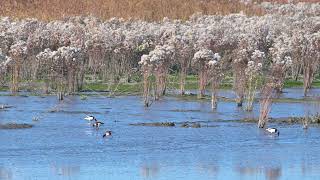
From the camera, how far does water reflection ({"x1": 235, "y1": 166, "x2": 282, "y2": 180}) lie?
21.4 metres

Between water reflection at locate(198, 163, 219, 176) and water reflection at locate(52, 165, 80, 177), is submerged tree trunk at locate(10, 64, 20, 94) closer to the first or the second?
water reflection at locate(52, 165, 80, 177)

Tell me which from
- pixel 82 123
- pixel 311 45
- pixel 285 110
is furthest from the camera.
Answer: pixel 311 45

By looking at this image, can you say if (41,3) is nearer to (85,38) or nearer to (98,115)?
(85,38)

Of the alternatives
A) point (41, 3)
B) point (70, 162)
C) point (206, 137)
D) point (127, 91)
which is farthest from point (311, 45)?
point (41, 3)

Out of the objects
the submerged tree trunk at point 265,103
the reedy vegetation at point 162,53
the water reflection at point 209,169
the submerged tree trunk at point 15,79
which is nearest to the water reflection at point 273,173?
the water reflection at point 209,169

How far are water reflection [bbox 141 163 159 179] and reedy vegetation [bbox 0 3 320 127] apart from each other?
6.81 metres

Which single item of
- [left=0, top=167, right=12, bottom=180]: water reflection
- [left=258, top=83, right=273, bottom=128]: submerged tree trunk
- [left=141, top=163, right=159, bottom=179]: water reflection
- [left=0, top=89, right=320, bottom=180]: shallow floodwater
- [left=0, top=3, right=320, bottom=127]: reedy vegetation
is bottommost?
[left=0, top=167, right=12, bottom=180]: water reflection

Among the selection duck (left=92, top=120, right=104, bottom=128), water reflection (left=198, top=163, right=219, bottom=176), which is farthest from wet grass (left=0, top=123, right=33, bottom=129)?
water reflection (left=198, top=163, right=219, bottom=176)

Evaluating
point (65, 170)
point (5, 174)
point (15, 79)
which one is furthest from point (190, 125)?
point (15, 79)

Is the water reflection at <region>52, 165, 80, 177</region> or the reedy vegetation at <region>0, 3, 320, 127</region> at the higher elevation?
the reedy vegetation at <region>0, 3, 320, 127</region>

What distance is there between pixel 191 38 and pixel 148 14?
20.8 metres

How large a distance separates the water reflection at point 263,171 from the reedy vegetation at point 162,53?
6.25 meters

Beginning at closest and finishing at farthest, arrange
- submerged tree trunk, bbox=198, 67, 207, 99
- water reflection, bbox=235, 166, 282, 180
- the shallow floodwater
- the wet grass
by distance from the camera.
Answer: water reflection, bbox=235, 166, 282, 180
the shallow floodwater
the wet grass
submerged tree trunk, bbox=198, 67, 207, 99

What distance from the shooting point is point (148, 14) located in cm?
6412
